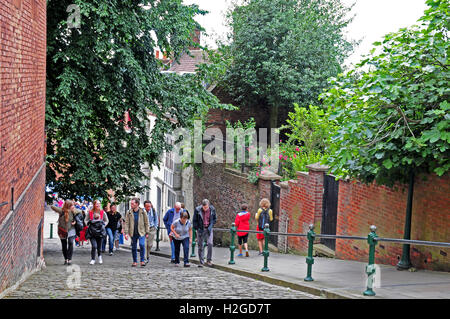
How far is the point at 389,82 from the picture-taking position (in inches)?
416

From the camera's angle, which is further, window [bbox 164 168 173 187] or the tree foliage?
window [bbox 164 168 173 187]

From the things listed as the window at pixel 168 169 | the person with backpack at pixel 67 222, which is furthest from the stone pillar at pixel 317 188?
the window at pixel 168 169

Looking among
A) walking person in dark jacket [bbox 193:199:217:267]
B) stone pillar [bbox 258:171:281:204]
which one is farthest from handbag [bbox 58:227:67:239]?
stone pillar [bbox 258:171:281:204]

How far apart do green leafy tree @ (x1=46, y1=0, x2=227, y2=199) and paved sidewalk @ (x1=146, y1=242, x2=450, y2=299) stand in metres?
5.80

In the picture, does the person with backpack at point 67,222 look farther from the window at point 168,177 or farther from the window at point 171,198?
the window at point 168,177

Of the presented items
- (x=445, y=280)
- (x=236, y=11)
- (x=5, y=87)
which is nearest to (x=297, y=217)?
(x=445, y=280)

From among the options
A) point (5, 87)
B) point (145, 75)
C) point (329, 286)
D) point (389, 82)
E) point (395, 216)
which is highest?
point (145, 75)

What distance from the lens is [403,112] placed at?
34.4 ft

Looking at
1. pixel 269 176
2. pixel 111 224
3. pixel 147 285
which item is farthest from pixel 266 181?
pixel 147 285

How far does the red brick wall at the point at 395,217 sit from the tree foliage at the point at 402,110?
0.52 m

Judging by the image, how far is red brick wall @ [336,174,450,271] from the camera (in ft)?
34.9

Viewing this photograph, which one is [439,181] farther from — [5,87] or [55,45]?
[55,45]

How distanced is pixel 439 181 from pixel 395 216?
161 centimetres

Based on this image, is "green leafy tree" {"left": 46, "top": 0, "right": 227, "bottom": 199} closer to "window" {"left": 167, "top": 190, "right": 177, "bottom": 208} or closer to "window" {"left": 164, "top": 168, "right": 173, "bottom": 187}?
"window" {"left": 164, "top": 168, "right": 173, "bottom": 187}
